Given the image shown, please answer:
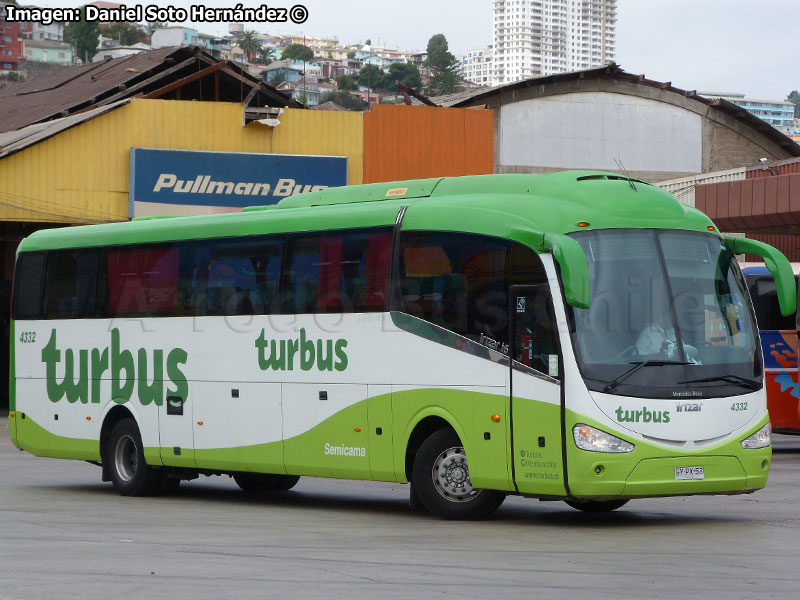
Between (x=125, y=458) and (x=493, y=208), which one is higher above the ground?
(x=493, y=208)

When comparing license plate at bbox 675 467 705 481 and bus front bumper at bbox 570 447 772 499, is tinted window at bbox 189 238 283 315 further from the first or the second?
license plate at bbox 675 467 705 481

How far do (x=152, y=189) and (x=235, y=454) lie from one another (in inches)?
750

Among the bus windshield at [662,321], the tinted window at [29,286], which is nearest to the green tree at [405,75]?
the tinted window at [29,286]

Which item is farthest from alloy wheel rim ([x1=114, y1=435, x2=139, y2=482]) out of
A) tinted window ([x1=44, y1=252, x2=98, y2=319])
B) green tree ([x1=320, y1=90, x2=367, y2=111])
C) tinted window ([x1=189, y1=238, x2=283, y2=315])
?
green tree ([x1=320, y1=90, x2=367, y2=111])

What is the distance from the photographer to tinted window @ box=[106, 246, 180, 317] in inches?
656

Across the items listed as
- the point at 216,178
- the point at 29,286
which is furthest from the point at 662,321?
the point at 216,178

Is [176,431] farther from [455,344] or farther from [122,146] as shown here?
[122,146]

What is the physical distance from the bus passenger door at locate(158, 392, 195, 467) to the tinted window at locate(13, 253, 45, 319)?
294cm

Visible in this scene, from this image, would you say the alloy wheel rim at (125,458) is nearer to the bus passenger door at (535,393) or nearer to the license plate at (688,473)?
the bus passenger door at (535,393)

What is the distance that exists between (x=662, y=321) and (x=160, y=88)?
91.9 ft

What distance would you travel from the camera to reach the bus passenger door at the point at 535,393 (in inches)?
490

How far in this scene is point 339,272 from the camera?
1457cm

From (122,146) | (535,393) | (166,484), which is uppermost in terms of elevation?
(122,146)

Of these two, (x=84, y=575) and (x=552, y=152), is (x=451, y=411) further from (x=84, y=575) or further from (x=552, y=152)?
(x=552, y=152)
